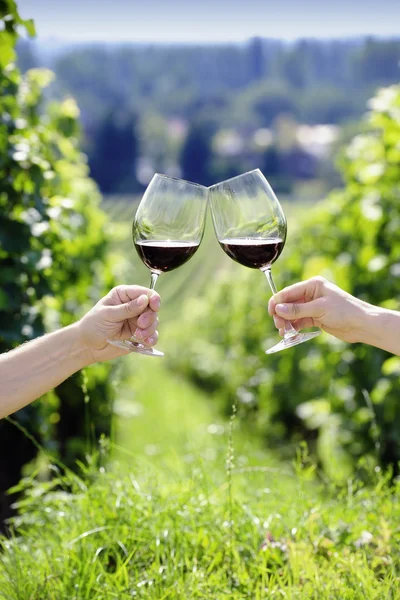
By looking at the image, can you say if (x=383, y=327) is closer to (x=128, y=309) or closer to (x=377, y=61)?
(x=128, y=309)

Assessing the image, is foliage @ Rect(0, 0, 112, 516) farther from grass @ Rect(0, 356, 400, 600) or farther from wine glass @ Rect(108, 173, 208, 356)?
wine glass @ Rect(108, 173, 208, 356)

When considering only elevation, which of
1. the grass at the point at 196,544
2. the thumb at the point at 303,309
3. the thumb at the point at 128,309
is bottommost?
the grass at the point at 196,544

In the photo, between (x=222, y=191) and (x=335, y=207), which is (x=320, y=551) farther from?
(x=335, y=207)

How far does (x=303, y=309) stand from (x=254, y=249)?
0.22 metres

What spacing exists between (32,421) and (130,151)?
8768 centimetres

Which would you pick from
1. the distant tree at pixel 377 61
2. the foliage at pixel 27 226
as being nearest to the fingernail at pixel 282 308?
the foliage at pixel 27 226

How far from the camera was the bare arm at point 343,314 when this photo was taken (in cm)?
186

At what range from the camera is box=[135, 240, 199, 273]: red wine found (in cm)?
196

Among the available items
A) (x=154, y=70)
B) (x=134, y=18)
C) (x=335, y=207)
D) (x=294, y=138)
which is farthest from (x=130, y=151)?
(x=335, y=207)

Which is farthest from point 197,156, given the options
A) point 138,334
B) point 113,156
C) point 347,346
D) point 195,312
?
point 138,334

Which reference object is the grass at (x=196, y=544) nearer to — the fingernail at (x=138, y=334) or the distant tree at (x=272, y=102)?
the fingernail at (x=138, y=334)

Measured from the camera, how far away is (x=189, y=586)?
1970 mm

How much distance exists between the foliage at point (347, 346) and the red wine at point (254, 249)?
60 centimetres

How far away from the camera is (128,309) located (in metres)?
1.83
